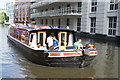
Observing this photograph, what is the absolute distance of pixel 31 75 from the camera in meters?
10.8

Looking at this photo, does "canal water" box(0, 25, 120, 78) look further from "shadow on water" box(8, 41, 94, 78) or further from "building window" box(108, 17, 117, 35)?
"building window" box(108, 17, 117, 35)

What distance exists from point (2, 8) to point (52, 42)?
6451 inches

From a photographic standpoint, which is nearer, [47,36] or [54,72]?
[54,72]

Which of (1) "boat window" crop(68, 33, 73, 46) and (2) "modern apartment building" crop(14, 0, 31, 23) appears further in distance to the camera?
(2) "modern apartment building" crop(14, 0, 31, 23)

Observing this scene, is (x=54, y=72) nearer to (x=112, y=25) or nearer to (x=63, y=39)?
(x=63, y=39)

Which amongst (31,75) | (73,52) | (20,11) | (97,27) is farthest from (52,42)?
(20,11)

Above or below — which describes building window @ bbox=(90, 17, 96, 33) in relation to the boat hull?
above

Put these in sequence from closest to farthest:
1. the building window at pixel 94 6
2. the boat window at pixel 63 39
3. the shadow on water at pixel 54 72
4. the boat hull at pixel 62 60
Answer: the shadow on water at pixel 54 72
the boat hull at pixel 62 60
the boat window at pixel 63 39
the building window at pixel 94 6

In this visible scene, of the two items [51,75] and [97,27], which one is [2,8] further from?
[51,75]

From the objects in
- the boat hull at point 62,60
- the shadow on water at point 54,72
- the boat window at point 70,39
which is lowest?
the shadow on water at point 54,72

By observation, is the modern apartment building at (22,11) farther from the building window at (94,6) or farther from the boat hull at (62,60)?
the boat hull at (62,60)

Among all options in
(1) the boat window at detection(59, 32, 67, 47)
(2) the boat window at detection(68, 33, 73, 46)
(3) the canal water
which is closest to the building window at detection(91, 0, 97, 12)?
(2) the boat window at detection(68, 33, 73, 46)

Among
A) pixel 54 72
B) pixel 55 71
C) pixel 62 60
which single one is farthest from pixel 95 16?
pixel 54 72

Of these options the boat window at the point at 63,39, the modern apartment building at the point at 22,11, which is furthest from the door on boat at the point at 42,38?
the modern apartment building at the point at 22,11
